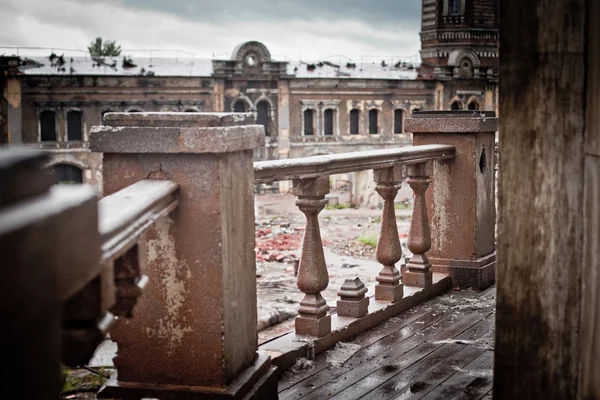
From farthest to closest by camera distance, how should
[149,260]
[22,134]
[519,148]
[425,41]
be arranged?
[425,41]
[22,134]
[149,260]
[519,148]

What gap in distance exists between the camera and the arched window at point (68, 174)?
35.1 metres

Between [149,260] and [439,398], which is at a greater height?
[149,260]

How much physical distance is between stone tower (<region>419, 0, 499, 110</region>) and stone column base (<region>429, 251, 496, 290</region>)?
35423mm

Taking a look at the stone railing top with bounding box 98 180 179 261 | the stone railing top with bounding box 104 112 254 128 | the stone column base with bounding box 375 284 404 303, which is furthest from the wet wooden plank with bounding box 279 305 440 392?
the stone railing top with bounding box 104 112 254 128

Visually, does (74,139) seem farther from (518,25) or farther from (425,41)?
(518,25)

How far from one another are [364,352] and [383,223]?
110cm

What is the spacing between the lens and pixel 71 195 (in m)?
1.43

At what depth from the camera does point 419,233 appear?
5.37m

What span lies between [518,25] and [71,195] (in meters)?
1.40

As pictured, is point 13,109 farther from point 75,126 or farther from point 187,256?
point 187,256

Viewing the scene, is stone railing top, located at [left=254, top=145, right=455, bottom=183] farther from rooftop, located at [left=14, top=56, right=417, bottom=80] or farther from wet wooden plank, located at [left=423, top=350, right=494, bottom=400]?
rooftop, located at [left=14, top=56, right=417, bottom=80]

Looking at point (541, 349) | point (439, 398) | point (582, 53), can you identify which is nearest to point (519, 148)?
point (582, 53)

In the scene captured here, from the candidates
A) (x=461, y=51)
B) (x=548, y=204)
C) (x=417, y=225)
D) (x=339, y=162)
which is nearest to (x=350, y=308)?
(x=339, y=162)

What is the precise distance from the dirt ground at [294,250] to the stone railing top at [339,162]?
12.3ft
